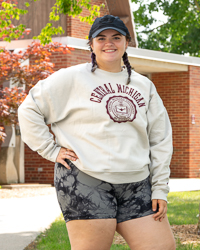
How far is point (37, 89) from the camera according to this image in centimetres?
268

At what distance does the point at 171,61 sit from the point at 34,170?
18.3 feet

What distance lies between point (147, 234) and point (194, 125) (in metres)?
13.1

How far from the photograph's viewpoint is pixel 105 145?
2.54 m

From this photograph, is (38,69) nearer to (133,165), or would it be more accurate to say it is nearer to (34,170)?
(34,170)

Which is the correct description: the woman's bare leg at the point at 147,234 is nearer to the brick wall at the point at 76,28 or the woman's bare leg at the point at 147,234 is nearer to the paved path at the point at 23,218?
the paved path at the point at 23,218

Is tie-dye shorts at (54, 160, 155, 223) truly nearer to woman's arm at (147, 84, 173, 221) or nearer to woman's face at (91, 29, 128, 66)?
woman's arm at (147, 84, 173, 221)

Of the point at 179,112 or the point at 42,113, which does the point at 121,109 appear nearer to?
the point at 42,113

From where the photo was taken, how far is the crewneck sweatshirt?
254 centimetres

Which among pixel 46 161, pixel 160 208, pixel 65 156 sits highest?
pixel 65 156

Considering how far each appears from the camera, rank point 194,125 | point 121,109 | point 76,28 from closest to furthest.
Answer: point 121,109 < point 76,28 < point 194,125

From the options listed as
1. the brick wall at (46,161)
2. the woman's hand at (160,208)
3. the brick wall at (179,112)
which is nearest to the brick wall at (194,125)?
the brick wall at (179,112)

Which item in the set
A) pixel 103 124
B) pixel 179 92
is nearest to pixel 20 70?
pixel 179 92

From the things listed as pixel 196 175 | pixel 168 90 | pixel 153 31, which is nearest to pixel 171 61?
pixel 168 90

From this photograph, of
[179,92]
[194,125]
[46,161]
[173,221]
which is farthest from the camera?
[179,92]
